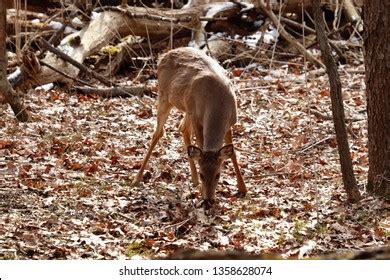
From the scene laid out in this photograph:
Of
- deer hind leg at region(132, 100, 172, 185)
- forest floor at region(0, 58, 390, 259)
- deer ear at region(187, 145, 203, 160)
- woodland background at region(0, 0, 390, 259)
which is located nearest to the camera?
forest floor at region(0, 58, 390, 259)

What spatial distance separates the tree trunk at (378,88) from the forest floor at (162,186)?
0.94 feet

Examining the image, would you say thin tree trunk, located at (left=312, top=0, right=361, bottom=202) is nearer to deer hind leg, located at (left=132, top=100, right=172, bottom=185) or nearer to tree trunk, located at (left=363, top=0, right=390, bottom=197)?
tree trunk, located at (left=363, top=0, right=390, bottom=197)

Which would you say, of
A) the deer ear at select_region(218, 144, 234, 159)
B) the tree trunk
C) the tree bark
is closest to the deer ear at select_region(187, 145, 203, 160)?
the deer ear at select_region(218, 144, 234, 159)

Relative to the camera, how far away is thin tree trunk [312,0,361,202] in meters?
6.89

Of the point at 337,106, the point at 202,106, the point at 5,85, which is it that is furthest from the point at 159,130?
the point at 337,106

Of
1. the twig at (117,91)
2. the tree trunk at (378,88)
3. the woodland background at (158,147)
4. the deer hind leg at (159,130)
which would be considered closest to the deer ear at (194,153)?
the woodland background at (158,147)

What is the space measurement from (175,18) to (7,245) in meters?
9.42

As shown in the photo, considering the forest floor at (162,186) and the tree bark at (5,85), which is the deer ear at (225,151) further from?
the tree bark at (5,85)

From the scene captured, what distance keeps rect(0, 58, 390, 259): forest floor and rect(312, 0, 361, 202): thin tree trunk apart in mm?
199

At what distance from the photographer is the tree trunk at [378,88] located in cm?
699

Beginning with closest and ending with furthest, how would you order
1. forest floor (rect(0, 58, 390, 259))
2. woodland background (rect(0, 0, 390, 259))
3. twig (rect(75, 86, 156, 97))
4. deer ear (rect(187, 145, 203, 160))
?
forest floor (rect(0, 58, 390, 259)), woodland background (rect(0, 0, 390, 259)), deer ear (rect(187, 145, 203, 160)), twig (rect(75, 86, 156, 97))

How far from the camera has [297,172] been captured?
8.72 meters

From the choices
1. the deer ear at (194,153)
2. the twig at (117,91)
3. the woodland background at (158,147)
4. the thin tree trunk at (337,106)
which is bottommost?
the twig at (117,91)
